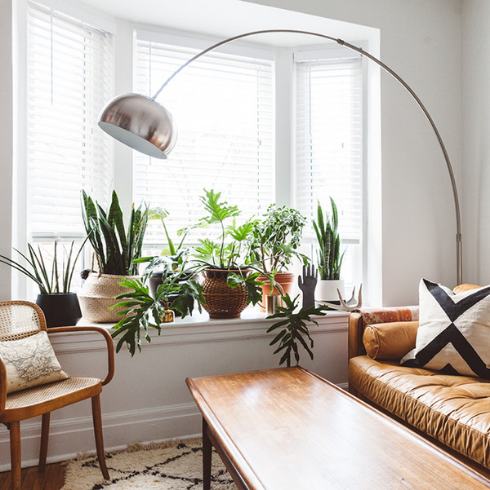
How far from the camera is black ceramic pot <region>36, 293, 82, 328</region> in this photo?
2.09 m

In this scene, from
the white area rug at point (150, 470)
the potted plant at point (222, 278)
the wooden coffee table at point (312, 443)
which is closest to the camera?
the wooden coffee table at point (312, 443)

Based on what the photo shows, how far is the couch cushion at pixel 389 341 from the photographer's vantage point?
218cm

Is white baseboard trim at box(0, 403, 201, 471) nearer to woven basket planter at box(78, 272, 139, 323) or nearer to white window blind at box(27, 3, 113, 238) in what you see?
woven basket planter at box(78, 272, 139, 323)

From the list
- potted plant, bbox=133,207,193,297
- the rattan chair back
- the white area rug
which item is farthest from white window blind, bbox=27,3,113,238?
the white area rug

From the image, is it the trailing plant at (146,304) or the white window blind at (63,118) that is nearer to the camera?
the trailing plant at (146,304)

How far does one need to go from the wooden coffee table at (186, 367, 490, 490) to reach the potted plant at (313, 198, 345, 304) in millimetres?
1008

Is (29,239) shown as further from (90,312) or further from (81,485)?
(81,485)

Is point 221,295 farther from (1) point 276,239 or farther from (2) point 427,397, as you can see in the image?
(2) point 427,397

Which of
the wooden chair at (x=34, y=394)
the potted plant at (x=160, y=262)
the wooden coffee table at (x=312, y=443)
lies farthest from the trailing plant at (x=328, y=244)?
the wooden chair at (x=34, y=394)

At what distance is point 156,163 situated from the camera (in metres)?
2.78

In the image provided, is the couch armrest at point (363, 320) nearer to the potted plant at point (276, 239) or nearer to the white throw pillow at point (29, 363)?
the potted plant at point (276, 239)

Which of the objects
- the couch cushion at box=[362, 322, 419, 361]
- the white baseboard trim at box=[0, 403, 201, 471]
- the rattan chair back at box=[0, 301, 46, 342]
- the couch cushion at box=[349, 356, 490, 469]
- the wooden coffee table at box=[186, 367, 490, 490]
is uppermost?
the rattan chair back at box=[0, 301, 46, 342]

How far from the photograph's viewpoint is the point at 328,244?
2.73 meters

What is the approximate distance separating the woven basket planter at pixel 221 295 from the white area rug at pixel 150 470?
0.73 meters
